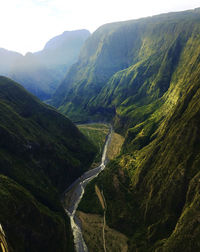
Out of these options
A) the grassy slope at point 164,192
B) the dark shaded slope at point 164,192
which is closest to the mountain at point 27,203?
the grassy slope at point 164,192

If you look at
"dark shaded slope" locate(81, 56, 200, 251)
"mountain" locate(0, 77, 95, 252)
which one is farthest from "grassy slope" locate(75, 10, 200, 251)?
"mountain" locate(0, 77, 95, 252)

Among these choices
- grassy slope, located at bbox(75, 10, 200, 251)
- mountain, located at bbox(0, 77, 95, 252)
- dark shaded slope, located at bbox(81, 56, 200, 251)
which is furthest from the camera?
mountain, located at bbox(0, 77, 95, 252)

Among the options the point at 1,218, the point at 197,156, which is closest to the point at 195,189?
the point at 197,156

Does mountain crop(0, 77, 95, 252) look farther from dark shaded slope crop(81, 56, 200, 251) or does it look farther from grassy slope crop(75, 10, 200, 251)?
dark shaded slope crop(81, 56, 200, 251)

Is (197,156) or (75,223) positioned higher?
(197,156)

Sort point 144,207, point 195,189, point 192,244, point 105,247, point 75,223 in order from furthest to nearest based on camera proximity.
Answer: point 75,223, point 144,207, point 105,247, point 195,189, point 192,244

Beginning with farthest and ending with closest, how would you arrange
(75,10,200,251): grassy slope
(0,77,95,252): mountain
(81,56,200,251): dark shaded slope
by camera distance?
(0,77,95,252): mountain, (75,10,200,251): grassy slope, (81,56,200,251): dark shaded slope

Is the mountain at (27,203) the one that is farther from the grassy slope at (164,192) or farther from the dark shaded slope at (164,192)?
the dark shaded slope at (164,192)

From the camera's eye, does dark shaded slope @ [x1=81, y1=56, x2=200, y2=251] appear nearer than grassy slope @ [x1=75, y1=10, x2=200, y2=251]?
Yes

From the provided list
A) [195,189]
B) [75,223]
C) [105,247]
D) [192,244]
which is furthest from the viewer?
[75,223]

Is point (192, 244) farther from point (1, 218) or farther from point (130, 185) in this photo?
point (1, 218)

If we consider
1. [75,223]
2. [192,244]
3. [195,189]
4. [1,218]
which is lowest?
[75,223]
